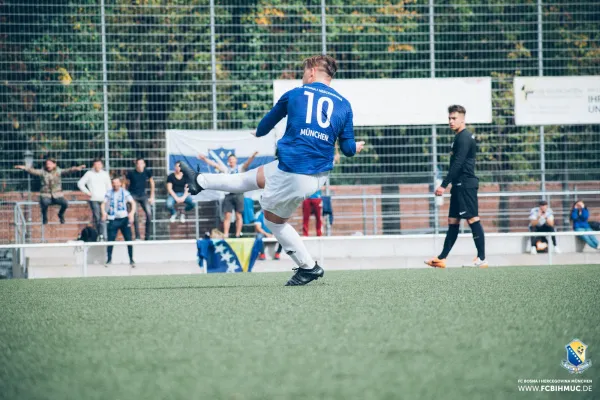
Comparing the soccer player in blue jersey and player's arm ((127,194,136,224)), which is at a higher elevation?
the soccer player in blue jersey

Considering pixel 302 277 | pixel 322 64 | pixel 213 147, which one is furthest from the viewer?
pixel 213 147

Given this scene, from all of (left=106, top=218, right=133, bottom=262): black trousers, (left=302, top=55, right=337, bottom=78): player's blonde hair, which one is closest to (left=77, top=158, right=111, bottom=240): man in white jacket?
(left=106, top=218, right=133, bottom=262): black trousers

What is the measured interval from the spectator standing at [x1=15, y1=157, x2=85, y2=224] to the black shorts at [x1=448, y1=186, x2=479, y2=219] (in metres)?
7.80

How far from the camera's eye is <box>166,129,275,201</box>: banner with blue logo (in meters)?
15.9

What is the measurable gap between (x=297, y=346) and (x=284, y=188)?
343 centimetres

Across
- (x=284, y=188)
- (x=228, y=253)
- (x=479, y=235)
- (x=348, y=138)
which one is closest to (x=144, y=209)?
(x=228, y=253)

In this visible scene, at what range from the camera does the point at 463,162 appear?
10531 mm


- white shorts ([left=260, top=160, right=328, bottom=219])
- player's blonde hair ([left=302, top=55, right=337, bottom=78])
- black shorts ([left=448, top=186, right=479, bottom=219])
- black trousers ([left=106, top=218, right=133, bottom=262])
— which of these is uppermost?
player's blonde hair ([left=302, top=55, right=337, bottom=78])

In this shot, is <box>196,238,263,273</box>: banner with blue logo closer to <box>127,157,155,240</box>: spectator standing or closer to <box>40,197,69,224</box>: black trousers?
<box>127,157,155,240</box>: spectator standing

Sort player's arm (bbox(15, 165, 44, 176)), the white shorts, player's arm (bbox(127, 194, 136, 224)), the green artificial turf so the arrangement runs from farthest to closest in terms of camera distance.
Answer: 1. player's arm (bbox(127, 194, 136, 224))
2. player's arm (bbox(15, 165, 44, 176))
3. the white shorts
4. the green artificial turf

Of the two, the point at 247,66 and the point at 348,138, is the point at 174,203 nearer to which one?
the point at 247,66

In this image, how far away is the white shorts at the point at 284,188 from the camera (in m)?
6.67

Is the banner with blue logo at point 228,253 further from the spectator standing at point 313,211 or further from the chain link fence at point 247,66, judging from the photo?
the chain link fence at point 247,66

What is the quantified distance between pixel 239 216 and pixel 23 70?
4.83 meters
